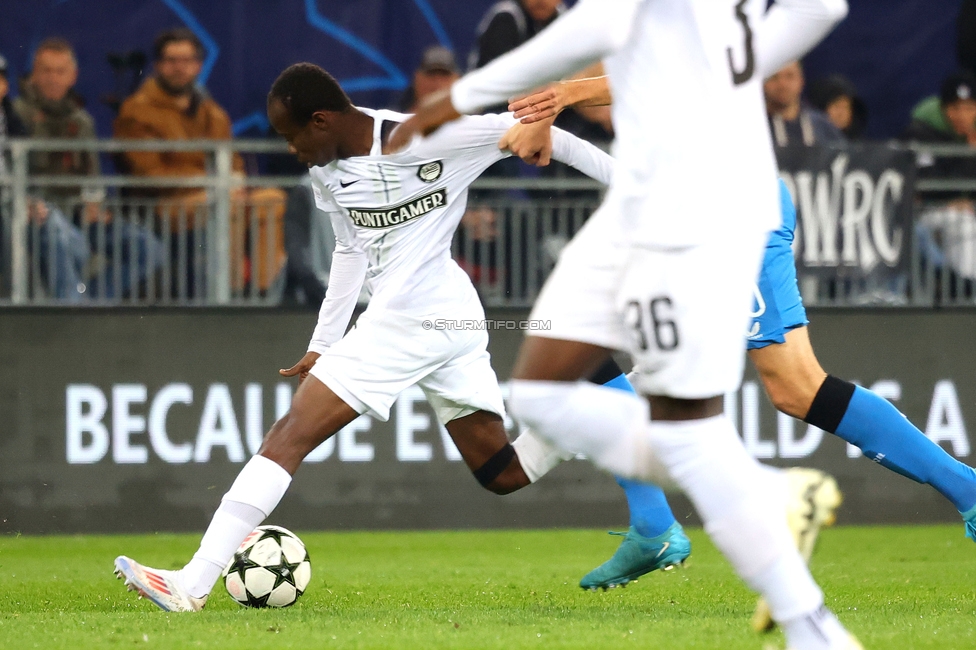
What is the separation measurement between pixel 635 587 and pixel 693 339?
3.13m

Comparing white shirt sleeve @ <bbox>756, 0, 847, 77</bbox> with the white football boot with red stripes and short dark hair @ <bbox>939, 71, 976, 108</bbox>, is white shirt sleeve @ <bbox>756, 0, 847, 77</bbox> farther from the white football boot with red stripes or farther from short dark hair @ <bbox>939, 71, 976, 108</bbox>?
short dark hair @ <bbox>939, 71, 976, 108</bbox>

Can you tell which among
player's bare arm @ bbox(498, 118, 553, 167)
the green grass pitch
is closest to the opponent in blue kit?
the green grass pitch

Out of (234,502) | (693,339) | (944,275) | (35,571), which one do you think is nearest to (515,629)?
(234,502)

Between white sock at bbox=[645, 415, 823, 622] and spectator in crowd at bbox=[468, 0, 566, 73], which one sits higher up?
spectator in crowd at bbox=[468, 0, 566, 73]

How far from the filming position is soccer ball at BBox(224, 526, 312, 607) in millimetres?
5758

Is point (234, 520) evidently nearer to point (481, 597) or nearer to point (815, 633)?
point (481, 597)

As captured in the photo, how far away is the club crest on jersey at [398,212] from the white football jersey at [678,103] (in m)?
1.86

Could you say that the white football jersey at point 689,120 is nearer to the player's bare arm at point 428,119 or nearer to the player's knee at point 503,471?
the player's bare arm at point 428,119

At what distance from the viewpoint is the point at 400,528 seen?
955 cm

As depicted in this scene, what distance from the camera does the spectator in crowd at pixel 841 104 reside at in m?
11.4

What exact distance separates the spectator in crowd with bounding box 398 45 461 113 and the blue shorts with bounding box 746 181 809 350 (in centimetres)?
505

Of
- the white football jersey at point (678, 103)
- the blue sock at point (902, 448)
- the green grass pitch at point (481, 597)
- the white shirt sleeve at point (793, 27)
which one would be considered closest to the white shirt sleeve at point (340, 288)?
the green grass pitch at point (481, 597)

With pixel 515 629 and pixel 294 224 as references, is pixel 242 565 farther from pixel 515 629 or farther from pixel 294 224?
pixel 294 224

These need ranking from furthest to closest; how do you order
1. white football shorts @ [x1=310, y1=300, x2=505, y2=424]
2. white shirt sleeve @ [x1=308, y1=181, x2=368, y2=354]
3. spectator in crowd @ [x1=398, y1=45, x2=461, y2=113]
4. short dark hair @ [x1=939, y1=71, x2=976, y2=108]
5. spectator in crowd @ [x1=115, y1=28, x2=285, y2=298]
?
short dark hair @ [x1=939, y1=71, x2=976, y2=108], spectator in crowd @ [x1=398, y1=45, x2=461, y2=113], spectator in crowd @ [x1=115, y1=28, x2=285, y2=298], white shirt sleeve @ [x1=308, y1=181, x2=368, y2=354], white football shorts @ [x1=310, y1=300, x2=505, y2=424]
